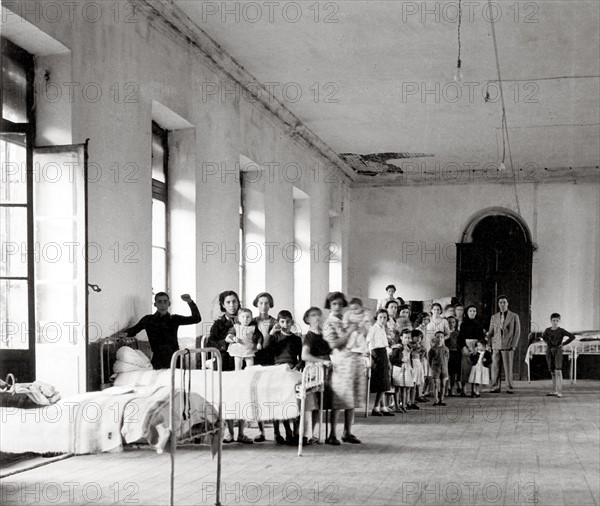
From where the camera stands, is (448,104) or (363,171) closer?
(448,104)

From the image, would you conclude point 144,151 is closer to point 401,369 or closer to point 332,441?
point 332,441

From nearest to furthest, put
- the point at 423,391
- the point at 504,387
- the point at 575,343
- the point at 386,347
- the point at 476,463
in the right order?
the point at 476,463 → the point at 386,347 → the point at 423,391 → the point at 504,387 → the point at 575,343

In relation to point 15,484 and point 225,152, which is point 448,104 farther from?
point 15,484

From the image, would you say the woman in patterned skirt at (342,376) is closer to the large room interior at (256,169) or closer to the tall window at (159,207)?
the large room interior at (256,169)

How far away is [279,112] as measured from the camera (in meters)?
12.8

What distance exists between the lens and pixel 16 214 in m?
6.64

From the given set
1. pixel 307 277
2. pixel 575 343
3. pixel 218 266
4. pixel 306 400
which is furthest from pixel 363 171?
pixel 306 400

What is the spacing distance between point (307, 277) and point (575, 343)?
5984mm

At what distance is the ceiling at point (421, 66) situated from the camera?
862cm


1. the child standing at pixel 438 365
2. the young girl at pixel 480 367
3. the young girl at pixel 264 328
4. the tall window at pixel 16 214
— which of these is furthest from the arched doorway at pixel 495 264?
the tall window at pixel 16 214

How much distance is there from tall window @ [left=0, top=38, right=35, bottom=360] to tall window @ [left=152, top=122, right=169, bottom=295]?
262 centimetres

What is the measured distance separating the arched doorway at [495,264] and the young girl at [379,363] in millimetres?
9009

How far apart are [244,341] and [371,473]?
235 centimetres

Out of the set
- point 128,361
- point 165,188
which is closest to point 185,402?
point 128,361
